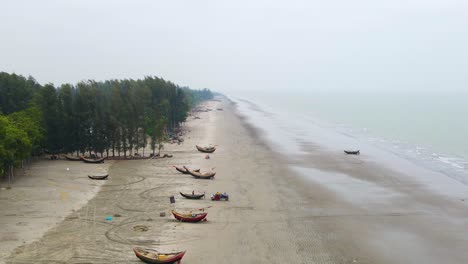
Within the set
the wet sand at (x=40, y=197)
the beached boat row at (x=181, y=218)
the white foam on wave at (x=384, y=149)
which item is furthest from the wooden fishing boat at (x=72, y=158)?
the white foam on wave at (x=384, y=149)

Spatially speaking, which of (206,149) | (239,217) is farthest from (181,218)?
(206,149)

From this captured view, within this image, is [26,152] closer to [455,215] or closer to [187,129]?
[455,215]

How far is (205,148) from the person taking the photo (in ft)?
233

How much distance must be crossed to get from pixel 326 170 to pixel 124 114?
32.7m

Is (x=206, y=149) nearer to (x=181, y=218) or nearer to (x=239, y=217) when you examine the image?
(x=239, y=217)

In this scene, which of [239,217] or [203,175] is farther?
[203,175]

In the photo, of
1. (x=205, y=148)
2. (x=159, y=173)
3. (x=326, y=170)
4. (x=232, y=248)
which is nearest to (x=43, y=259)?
(x=232, y=248)

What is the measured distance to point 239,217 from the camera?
1428 inches

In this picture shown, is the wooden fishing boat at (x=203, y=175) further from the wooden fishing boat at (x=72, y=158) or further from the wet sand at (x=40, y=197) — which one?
the wooden fishing boat at (x=72, y=158)

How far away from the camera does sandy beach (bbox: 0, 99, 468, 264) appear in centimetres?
2880

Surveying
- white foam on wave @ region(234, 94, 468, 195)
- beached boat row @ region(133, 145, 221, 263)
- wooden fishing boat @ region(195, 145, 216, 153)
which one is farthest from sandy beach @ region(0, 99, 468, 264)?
wooden fishing boat @ region(195, 145, 216, 153)

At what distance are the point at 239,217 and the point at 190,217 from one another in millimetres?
4638

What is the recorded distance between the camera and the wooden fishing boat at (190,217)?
34.1 metres

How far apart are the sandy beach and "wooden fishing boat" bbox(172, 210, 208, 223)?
53cm
